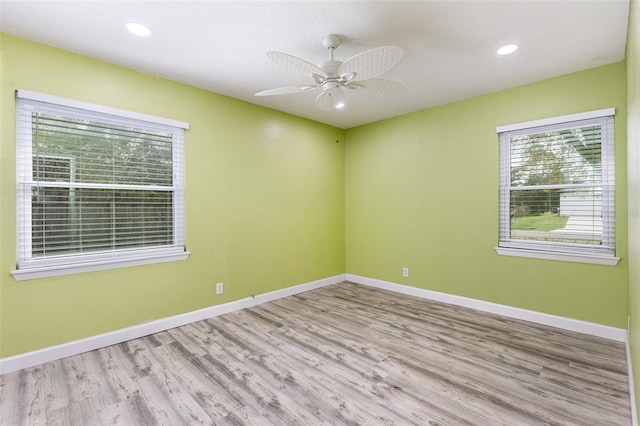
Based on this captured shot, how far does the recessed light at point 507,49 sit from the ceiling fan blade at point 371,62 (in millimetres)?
1248

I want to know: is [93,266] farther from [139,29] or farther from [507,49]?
[507,49]

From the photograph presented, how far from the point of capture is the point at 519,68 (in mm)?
2879

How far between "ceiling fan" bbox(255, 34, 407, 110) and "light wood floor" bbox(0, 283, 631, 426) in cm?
222

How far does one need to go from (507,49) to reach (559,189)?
1.57m

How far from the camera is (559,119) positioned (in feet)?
10.0

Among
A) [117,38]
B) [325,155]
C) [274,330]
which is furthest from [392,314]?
[117,38]

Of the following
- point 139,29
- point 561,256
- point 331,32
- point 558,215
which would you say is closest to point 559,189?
point 558,215

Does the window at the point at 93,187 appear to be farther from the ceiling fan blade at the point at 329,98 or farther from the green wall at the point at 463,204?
the green wall at the point at 463,204

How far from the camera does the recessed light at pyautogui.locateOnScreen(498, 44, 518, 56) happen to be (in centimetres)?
247

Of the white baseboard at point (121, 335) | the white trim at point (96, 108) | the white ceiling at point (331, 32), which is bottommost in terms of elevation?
the white baseboard at point (121, 335)

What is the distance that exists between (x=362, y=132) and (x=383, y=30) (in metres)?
2.64

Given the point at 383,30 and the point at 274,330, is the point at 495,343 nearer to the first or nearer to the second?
the point at 274,330

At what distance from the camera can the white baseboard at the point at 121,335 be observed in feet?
7.72

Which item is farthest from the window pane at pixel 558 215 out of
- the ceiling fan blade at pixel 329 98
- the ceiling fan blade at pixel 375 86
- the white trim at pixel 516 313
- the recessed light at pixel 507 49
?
the ceiling fan blade at pixel 329 98
